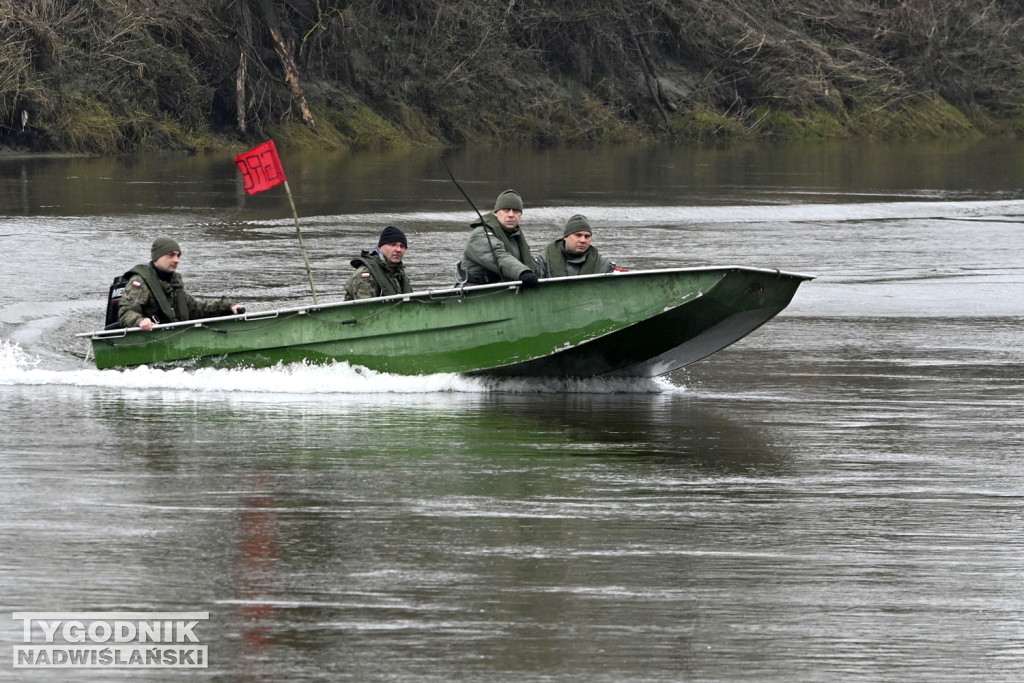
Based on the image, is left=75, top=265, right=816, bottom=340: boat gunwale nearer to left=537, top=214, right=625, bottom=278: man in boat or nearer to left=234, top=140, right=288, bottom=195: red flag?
left=537, top=214, right=625, bottom=278: man in boat

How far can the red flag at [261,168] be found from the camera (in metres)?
13.6

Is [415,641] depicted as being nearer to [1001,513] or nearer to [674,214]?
[1001,513]

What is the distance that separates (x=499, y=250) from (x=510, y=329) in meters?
0.59

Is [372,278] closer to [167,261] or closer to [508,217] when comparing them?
[508,217]

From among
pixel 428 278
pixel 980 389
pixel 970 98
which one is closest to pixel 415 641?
pixel 980 389

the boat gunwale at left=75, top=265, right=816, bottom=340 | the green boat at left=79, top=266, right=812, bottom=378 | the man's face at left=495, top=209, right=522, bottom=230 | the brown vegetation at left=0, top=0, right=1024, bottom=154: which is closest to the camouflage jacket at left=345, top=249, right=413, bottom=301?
the boat gunwale at left=75, top=265, right=816, bottom=340

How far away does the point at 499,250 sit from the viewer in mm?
12203

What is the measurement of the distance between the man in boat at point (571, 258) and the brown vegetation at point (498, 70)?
87.8 feet

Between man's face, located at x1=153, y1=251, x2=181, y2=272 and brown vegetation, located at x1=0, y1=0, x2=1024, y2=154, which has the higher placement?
brown vegetation, located at x1=0, y1=0, x2=1024, y2=154

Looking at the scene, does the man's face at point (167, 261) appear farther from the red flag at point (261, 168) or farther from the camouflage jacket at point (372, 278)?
the camouflage jacket at point (372, 278)

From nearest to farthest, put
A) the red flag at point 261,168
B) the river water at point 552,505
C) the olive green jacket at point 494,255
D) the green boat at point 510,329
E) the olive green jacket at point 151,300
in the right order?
the river water at point 552,505 → the green boat at point 510,329 → the olive green jacket at point 494,255 → the olive green jacket at point 151,300 → the red flag at point 261,168

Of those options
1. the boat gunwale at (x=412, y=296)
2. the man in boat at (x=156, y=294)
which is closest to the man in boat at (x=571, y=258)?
the boat gunwale at (x=412, y=296)

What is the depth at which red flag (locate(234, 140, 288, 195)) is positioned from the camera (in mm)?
13602

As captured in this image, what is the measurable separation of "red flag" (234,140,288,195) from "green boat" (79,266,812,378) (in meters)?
1.56
